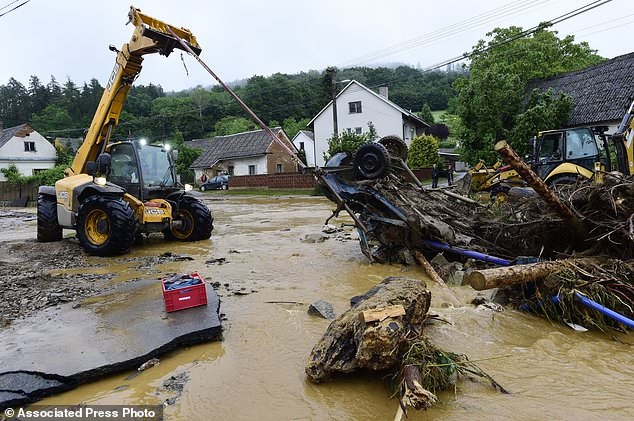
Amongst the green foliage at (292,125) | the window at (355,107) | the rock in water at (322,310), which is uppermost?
the green foliage at (292,125)

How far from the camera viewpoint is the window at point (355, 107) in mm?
37331

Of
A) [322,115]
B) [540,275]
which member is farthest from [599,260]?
[322,115]

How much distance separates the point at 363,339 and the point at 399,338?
29 centimetres

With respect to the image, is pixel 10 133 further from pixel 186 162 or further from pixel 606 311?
pixel 606 311

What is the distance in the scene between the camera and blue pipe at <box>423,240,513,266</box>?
613cm

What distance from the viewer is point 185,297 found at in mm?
4496

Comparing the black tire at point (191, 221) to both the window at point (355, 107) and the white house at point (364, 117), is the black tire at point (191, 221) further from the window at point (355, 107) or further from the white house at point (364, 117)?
the window at point (355, 107)

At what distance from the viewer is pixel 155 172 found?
369 inches

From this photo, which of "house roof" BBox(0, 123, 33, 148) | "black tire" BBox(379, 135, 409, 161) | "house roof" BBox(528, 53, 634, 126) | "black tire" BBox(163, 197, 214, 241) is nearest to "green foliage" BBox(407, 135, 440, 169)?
"house roof" BBox(528, 53, 634, 126)

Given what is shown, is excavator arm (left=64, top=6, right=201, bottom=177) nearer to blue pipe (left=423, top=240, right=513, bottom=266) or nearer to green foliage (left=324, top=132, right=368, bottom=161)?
blue pipe (left=423, top=240, right=513, bottom=266)

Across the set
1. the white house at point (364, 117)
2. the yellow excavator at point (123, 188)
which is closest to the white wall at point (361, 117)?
the white house at point (364, 117)

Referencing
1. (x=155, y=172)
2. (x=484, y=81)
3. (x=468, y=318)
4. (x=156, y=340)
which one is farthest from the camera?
(x=484, y=81)

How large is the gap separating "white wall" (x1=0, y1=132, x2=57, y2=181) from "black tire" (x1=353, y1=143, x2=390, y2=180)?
4551 centimetres

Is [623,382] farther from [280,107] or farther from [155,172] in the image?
[280,107]
